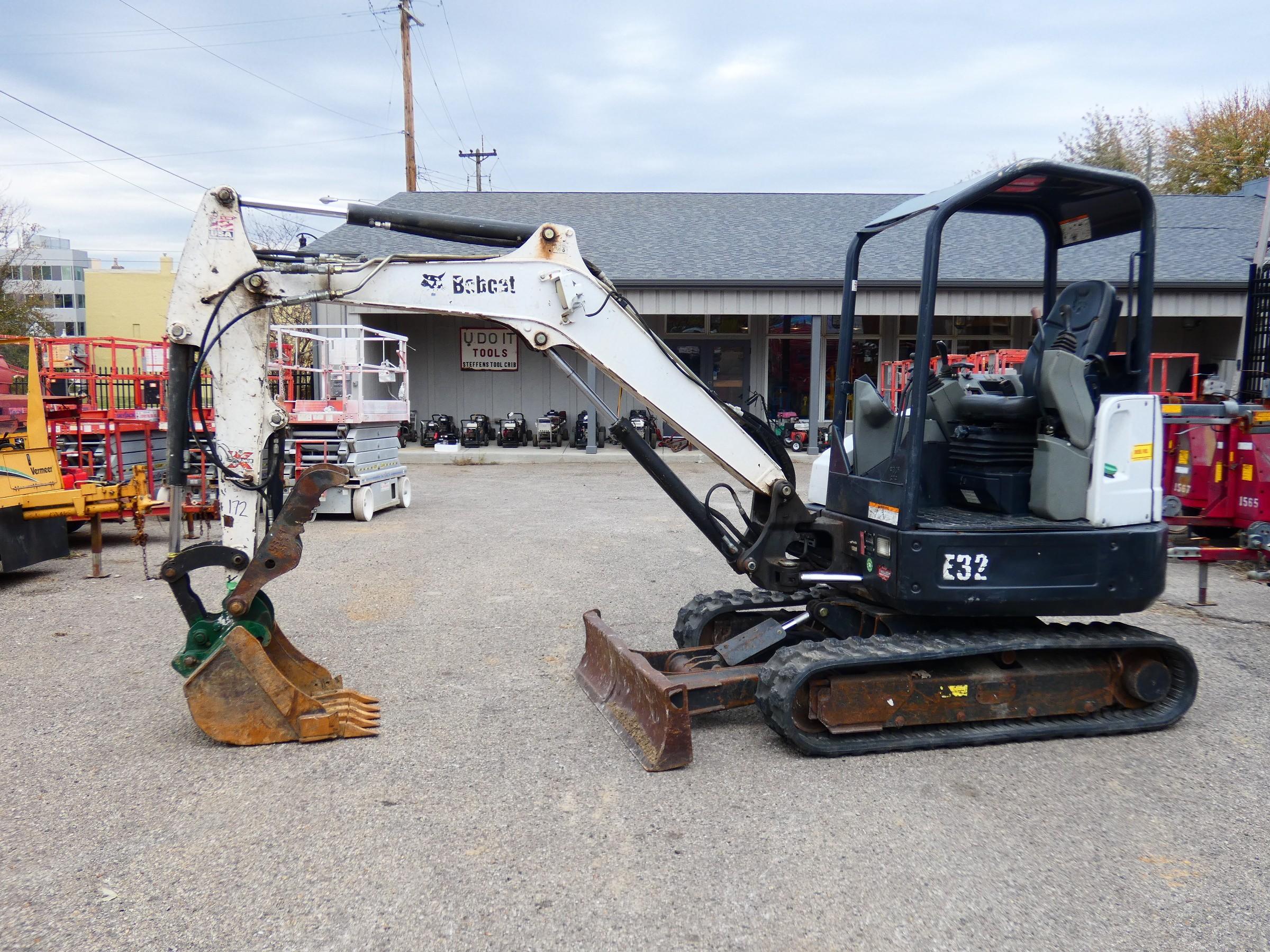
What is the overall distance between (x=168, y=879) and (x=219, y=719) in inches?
49.6

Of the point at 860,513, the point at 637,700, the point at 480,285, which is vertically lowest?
the point at 637,700

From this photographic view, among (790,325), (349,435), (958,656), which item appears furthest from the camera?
(790,325)

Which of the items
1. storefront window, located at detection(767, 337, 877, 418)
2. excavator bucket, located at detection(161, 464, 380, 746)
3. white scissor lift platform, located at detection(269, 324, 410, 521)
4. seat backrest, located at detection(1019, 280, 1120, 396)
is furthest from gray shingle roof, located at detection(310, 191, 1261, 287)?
seat backrest, located at detection(1019, 280, 1120, 396)

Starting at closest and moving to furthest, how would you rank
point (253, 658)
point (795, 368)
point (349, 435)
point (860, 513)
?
point (253, 658), point (860, 513), point (349, 435), point (795, 368)

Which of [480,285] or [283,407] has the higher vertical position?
[480,285]

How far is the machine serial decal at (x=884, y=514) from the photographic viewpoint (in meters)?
4.68

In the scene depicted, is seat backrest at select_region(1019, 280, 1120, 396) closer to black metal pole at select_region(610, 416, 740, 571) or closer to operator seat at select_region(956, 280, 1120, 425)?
operator seat at select_region(956, 280, 1120, 425)

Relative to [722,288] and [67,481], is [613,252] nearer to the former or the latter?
[722,288]

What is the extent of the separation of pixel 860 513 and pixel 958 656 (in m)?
0.89

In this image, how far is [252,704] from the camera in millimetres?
4586

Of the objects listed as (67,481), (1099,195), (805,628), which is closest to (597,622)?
(805,628)

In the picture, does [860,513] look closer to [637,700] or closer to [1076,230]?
[637,700]

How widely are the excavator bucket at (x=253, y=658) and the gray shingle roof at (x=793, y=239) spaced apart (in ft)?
43.6

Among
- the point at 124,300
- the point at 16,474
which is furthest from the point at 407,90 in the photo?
the point at 124,300
